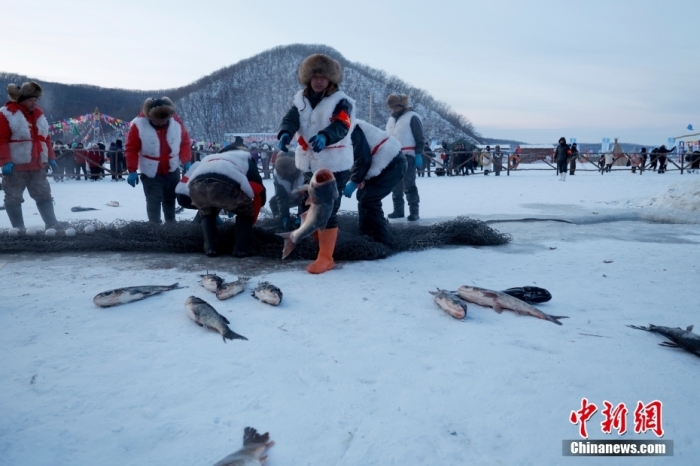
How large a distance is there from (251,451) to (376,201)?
3462 millimetres

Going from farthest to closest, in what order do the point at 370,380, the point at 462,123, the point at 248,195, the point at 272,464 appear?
the point at 462,123 < the point at 248,195 < the point at 370,380 < the point at 272,464

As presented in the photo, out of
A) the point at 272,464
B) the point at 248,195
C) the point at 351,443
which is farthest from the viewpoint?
the point at 248,195

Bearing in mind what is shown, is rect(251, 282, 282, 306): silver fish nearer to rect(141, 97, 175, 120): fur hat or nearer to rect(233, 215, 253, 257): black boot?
rect(233, 215, 253, 257): black boot

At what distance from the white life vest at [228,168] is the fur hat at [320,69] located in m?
0.99

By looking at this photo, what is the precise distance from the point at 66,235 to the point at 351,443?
4.58 m

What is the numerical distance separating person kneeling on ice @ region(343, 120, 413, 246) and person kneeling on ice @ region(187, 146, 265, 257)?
0.99 meters

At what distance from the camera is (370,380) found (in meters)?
2.23

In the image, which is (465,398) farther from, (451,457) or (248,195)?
(248,195)

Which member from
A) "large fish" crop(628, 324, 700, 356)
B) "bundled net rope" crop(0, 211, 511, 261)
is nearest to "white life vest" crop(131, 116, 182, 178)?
"bundled net rope" crop(0, 211, 511, 261)

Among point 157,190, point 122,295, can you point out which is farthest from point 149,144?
point 122,295

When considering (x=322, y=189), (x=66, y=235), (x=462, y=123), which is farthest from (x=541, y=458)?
(x=462, y=123)

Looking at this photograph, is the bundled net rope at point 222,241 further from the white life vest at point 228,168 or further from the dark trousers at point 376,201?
the white life vest at point 228,168

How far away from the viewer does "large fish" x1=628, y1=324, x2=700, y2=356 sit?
8.27ft

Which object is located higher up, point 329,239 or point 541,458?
point 329,239
